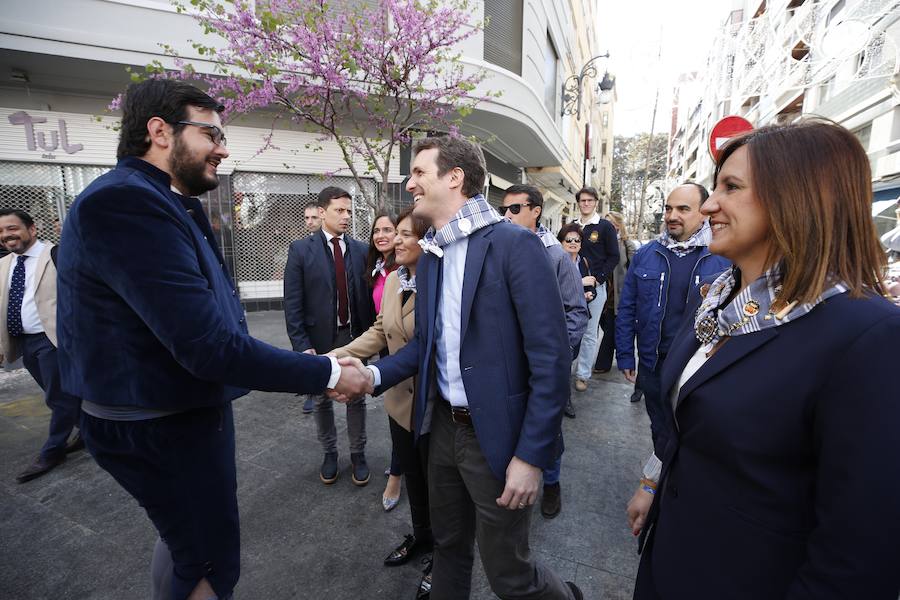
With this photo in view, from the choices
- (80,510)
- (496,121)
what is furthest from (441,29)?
(80,510)

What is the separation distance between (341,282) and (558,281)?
1.92 m

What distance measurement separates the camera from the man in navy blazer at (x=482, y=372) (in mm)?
1650

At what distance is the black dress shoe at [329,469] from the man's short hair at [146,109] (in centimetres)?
256

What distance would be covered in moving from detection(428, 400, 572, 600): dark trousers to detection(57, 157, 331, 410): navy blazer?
2.66 feet

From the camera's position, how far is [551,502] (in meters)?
2.99

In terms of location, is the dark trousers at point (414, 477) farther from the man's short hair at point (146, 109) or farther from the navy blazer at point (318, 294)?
the man's short hair at point (146, 109)

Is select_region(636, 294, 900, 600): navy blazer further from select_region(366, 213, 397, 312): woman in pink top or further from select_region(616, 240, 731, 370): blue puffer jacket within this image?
select_region(366, 213, 397, 312): woman in pink top

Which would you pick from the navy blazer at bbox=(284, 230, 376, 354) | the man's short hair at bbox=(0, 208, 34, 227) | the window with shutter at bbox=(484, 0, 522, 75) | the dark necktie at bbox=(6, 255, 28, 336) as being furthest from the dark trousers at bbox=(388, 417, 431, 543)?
the window with shutter at bbox=(484, 0, 522, 75)

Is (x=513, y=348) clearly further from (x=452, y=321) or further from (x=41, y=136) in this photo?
(x=41, y=136)

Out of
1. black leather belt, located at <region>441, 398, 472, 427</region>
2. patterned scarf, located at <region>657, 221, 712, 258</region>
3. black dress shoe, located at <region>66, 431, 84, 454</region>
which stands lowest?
black dress shoe, located at <region>66, 431, 84, 454</region>

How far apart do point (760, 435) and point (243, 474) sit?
367 centimetres

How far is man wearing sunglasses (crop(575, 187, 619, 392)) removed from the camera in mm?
5488

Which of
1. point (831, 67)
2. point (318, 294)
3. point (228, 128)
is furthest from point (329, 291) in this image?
point (831, 67)

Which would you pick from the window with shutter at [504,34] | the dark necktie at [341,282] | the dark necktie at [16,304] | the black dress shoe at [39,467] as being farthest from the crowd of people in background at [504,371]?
the window with shutter at [504,34]
